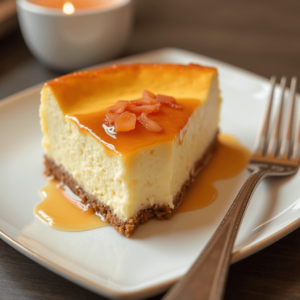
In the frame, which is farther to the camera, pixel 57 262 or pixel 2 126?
pixel 2 126

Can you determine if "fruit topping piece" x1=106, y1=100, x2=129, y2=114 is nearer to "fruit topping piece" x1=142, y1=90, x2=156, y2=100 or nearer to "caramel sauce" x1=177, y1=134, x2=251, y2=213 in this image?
"fruit topping piece" x1=142, y1=90, x2=156, y2=100

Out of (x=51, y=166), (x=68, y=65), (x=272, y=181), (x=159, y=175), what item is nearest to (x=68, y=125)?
(x=51, y=166)

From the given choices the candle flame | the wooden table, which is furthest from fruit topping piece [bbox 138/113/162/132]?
the candle flame

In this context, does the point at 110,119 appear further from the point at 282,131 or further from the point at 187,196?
the point at 282,131

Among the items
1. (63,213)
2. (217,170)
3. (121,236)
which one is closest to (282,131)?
(217,170)

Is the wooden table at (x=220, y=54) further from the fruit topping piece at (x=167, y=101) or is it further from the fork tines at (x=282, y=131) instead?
the fruit topping piece at (x=167, y=101)

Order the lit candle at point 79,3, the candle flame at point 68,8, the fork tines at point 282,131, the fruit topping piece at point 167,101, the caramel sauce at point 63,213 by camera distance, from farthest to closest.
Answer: the lit candle at point 79,3
the candle flame at point 68,8
the fork tines at point 282,131
the fruit topping piece at point 167,101
the caramel sauce at point 63,213

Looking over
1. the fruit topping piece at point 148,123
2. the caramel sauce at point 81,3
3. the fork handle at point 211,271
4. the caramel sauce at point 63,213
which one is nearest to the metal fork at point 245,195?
the fork handle at point 211,271

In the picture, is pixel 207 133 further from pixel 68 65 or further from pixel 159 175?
pixel 68 65
